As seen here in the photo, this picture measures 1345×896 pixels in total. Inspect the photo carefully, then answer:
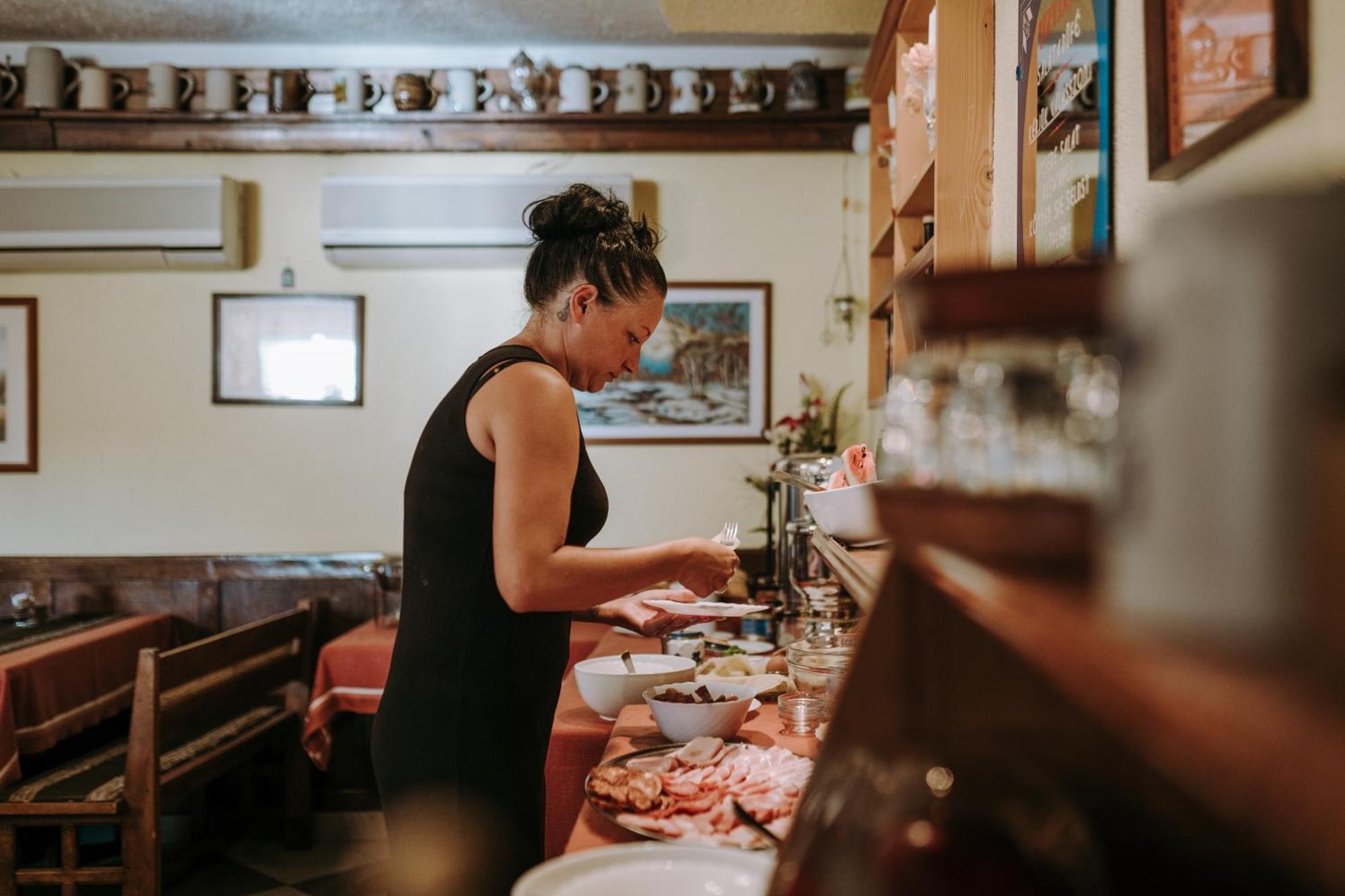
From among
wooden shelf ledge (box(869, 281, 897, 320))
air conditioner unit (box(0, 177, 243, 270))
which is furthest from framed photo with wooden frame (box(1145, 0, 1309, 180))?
air conditioner unit (box(0, 177, 243, 270))

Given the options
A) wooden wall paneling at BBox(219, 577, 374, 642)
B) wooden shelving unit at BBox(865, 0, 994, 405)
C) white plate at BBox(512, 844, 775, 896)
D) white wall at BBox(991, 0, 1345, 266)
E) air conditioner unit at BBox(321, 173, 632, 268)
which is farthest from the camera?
wooden wall paneling at BBox(219, 577, 374, 642)

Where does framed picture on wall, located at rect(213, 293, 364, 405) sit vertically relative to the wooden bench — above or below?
above

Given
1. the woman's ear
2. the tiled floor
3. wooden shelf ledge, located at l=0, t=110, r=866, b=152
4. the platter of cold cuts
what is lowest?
the tiled floor

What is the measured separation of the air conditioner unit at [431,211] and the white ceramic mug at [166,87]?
0.72 metres

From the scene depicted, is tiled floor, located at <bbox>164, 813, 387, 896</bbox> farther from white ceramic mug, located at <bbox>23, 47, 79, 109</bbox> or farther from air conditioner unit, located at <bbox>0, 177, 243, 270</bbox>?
white ceramic mug, located at <bbox>23, 47, 79, 109</bbox>

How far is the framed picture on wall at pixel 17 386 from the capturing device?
3975 millimetres

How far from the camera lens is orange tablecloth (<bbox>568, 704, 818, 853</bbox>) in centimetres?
121

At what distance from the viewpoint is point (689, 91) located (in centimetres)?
389

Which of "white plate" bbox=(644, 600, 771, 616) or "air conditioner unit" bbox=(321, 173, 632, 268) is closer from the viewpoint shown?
"white plate" bbox=(644, 600, 771, 616)

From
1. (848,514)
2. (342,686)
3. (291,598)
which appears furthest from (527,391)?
(291,598)

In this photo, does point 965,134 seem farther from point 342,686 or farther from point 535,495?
point 342,686

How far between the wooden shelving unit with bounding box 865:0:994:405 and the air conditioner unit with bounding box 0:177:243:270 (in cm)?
262

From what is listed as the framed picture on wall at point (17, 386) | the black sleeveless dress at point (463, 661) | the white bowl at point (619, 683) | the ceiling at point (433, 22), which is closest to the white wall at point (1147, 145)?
the black sleeveless dress at point (463, 661)

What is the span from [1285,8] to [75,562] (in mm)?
4440
